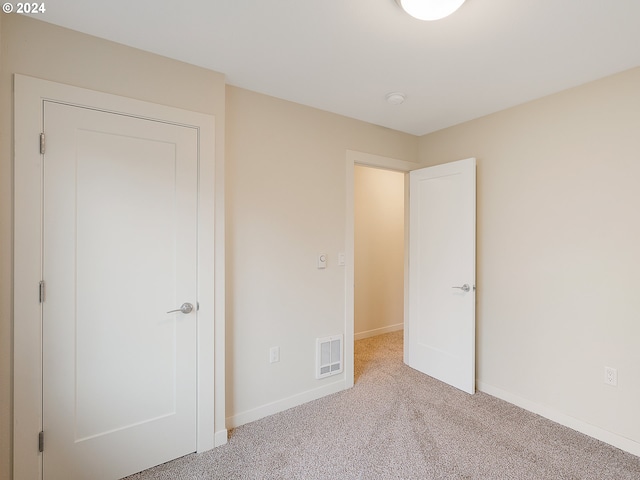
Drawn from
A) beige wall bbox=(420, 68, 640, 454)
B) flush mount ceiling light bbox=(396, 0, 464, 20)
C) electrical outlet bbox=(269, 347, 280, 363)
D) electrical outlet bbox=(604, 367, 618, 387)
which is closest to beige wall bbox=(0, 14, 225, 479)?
flush mount ceiling light bbox=(396, 0, 464, 20)

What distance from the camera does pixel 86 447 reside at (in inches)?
66.4

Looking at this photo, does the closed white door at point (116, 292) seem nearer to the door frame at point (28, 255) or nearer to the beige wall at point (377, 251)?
the door frame at point (28, 255)

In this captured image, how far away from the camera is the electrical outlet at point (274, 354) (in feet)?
7.95

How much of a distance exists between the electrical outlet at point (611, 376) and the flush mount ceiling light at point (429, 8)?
2416 mm

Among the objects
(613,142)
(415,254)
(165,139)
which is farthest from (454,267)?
(165,139)

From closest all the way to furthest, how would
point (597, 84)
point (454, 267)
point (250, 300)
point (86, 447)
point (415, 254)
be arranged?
point (86, 447)
point (597, 84)
point (250, 300)
point (454, 267)
point (415, 254)

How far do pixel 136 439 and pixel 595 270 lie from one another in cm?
313

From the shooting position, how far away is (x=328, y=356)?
107 inches

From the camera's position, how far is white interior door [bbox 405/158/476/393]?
2748mm

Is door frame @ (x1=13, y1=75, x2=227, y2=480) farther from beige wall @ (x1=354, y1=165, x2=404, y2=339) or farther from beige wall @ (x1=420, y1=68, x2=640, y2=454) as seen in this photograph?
beige wall @ (x1=354, y1=165, x2=404, y2=339)

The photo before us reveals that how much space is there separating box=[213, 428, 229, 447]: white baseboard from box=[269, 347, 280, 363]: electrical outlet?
55cm

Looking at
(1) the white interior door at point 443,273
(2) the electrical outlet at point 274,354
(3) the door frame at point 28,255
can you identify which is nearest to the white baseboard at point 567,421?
(1) the white interior door at point 443,273

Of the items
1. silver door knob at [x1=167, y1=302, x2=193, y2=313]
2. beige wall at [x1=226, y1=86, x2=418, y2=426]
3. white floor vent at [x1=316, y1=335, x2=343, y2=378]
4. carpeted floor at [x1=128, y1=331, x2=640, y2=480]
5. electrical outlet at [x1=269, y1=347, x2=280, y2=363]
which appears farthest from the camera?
white floor vent at [x1=316, y1=335, x2=343, y2=378]

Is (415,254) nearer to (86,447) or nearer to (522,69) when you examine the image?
(522,69)
